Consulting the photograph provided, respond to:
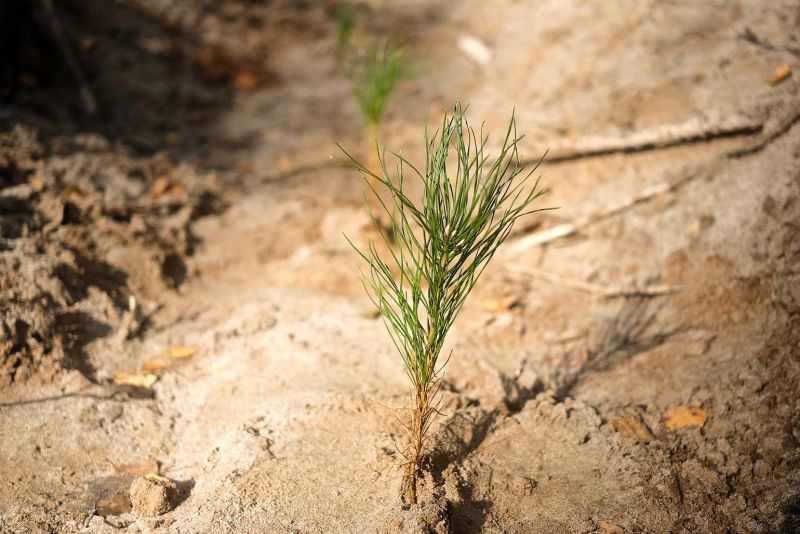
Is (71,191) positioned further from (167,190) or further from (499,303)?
(499,303)

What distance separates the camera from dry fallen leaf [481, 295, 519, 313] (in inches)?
123

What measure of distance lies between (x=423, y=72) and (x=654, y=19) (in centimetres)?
256

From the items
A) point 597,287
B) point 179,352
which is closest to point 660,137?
point 597,287

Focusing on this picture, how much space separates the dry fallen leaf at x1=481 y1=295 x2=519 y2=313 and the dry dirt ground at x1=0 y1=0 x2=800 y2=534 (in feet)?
Answer: 0.07

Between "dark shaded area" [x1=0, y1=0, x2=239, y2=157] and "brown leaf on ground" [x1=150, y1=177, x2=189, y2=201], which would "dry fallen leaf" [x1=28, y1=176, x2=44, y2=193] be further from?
"dark shaded area" [x1=0, y1=0, x2=239, y2=157]

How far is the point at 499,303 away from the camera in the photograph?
314 cm

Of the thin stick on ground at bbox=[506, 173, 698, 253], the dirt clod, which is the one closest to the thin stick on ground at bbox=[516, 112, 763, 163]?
the thin stick on ground at bbox=[506, 173, 698, 253]

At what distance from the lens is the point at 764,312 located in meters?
2.60

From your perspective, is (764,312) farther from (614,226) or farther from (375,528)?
(375,528)

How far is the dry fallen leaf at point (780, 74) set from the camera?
3.29 m

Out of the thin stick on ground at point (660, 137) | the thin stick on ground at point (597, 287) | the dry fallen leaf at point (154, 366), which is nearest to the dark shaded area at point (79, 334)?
the dry fallen leaf at point (154, 366)

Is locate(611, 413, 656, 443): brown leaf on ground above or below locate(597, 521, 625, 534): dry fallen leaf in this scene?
above

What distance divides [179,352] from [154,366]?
0.13m

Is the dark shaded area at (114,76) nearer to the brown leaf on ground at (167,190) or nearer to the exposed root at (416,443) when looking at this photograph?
the brown leaf on ground at (167,190)
